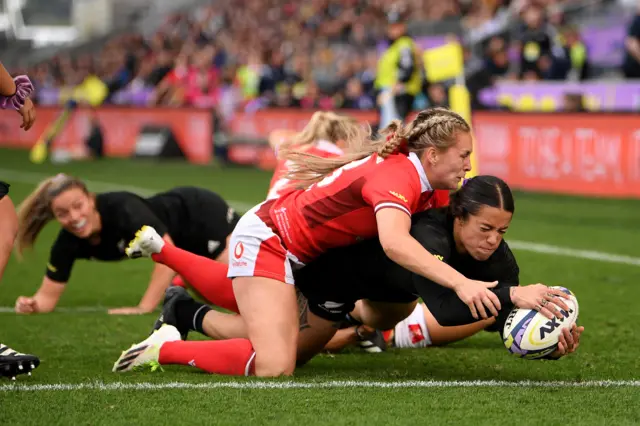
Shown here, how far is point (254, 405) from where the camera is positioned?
14.4 ft

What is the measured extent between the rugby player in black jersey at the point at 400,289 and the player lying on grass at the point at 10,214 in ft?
1.76

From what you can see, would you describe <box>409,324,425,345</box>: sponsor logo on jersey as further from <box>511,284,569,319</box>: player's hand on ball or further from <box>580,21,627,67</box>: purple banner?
<box>580,21,627,67</box>: purple banner

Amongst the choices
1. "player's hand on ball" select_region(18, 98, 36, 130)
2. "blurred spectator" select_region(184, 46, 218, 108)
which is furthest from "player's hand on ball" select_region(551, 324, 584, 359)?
"blurred spectator" select_region(184, 46, 218, 108)

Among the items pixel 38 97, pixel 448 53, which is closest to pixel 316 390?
pixel 448 53

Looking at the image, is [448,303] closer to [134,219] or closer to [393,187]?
[393,187]

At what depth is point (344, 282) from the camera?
5.21 meters

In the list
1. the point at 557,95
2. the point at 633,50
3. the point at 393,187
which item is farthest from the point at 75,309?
the point at 557,95

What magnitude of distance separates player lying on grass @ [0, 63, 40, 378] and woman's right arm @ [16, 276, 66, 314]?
182 cm

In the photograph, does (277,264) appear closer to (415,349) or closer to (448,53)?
(415,349)

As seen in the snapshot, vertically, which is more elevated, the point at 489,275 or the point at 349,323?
the point at 489,275

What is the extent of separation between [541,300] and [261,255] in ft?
4.62

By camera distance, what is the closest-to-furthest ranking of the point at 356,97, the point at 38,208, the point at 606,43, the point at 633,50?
the point at 38,208
the point at 633,50
the point at 606,43
the point at 356,97

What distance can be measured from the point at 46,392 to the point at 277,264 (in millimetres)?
1232

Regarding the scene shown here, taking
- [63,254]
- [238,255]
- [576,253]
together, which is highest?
[238,255]
